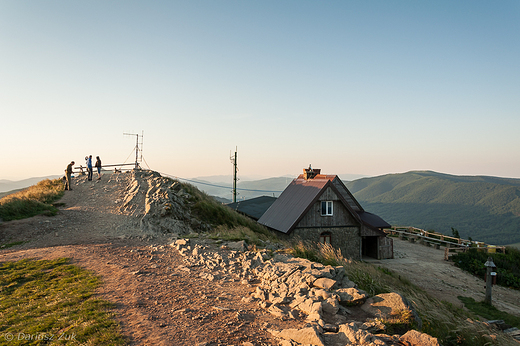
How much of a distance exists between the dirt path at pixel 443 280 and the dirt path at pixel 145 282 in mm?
17046

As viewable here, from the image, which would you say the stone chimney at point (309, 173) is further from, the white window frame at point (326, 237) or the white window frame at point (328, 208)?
the white window frame at point (326, 237)

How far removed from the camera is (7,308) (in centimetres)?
789

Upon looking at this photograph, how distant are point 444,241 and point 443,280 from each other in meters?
14.6

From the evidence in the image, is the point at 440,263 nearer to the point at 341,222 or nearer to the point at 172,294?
the point at 341,222

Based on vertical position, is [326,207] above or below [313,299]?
above

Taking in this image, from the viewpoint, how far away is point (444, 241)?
36.5 meters

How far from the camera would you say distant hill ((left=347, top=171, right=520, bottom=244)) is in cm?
11269

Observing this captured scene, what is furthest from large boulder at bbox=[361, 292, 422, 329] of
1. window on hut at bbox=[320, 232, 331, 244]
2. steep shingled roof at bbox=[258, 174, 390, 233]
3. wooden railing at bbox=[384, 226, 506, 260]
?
wooden railing at bbox=[384, 226, 506, 260]

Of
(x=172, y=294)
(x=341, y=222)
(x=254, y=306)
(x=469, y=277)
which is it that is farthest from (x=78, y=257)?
(x=469, y=277)

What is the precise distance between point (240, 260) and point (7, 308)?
7.00 meters

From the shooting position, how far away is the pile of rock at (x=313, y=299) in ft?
18.6

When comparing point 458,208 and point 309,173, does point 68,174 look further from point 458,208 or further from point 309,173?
point 458,208

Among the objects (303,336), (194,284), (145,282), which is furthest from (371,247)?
(303,336)

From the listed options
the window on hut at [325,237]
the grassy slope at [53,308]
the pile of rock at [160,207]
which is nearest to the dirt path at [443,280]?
the window on hut at [325,237]
